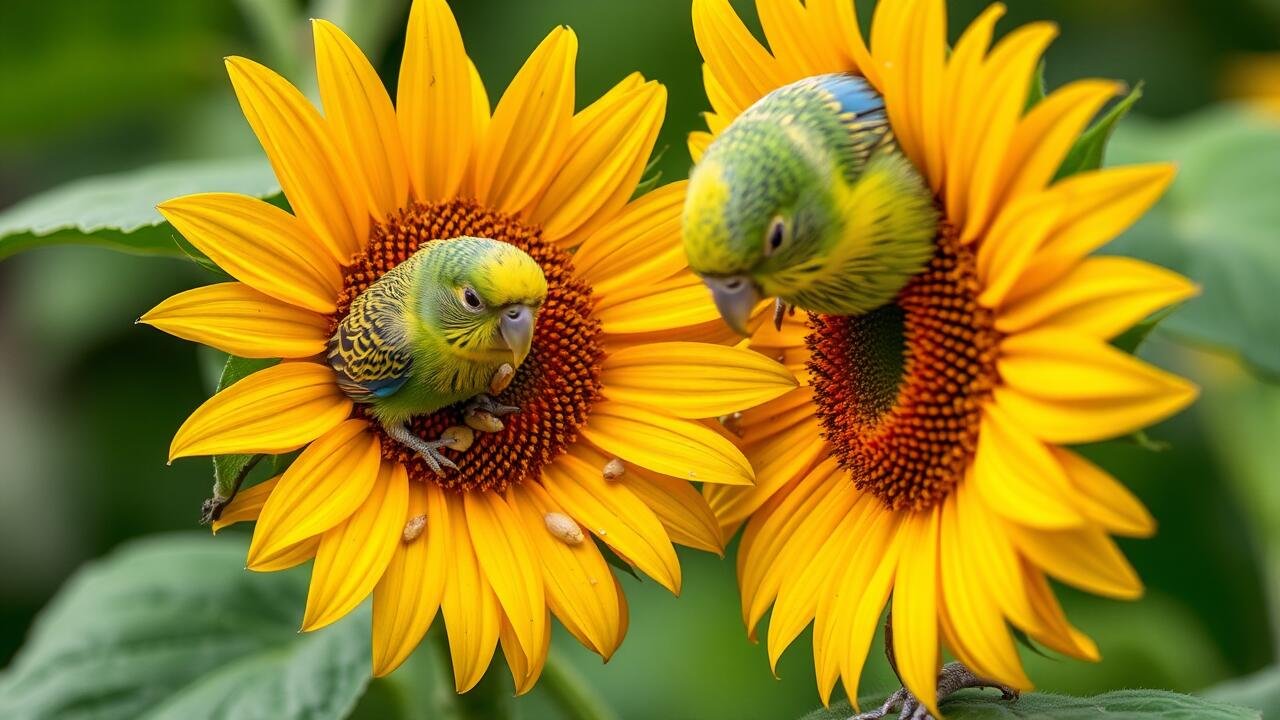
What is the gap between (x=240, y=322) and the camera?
135 centimetres

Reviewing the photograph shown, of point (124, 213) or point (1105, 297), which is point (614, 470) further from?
point (124, 213)

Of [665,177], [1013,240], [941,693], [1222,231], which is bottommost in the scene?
[1222,231]

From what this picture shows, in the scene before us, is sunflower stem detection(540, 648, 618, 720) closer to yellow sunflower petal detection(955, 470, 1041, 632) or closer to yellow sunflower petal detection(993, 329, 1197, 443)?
yellow sunflower petal detection(955, 470, 1041, 632)

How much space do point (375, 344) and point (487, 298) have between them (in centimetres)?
13

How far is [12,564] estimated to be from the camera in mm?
3443

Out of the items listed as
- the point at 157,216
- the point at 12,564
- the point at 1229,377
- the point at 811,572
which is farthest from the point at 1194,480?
the point at 12,564

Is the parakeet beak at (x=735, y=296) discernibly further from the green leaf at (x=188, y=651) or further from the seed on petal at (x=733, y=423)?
the green leaf at (x=188, y=651)

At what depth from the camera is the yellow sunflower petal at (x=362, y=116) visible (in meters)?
1.39

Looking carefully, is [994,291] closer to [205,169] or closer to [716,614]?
[205,169]

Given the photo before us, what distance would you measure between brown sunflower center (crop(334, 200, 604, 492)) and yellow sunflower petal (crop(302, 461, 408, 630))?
5cm

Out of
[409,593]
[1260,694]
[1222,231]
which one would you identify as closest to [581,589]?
[409,593]

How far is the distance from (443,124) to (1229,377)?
2.16m

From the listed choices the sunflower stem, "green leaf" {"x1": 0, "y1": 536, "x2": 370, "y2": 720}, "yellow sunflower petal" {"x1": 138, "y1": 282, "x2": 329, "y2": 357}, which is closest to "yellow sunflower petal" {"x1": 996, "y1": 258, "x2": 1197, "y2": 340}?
"yellow sunflower petal" {"x1": 138, "y1": 282, "x2": 329, "y2": 357}

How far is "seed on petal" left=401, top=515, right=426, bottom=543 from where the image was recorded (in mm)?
1392
